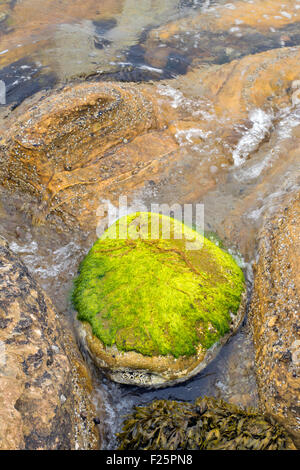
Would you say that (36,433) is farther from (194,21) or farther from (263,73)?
(194,21)

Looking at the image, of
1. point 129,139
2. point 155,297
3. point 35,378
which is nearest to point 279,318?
point 155,297

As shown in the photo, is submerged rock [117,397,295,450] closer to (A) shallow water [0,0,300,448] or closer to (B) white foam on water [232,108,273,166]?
(A) shallow water [0,0,300,448]

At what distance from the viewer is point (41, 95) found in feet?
21.0

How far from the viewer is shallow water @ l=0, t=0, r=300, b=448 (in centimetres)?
348

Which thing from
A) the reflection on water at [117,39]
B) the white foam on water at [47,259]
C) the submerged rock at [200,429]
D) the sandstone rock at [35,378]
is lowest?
the submerged rock at [200,429]

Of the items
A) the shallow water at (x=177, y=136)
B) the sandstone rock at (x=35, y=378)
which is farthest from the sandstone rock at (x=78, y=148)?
the sandstone rock at (x=35, y=378)

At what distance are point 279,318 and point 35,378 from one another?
2.25m

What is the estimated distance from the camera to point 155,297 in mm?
3508

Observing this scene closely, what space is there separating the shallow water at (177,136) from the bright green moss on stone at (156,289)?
0.32m

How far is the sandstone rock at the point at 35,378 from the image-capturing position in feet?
7.75

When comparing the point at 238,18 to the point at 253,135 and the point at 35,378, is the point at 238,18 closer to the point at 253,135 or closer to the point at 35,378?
the point at 253,135

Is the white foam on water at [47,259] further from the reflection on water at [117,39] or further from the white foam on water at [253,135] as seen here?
the reflection on water at [117,39]

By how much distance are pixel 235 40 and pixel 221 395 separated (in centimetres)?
725

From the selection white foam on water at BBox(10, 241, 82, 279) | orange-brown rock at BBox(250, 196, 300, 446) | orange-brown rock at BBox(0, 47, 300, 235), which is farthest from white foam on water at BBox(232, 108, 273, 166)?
white foam on water at BBox(10, 241, 82, 279)
